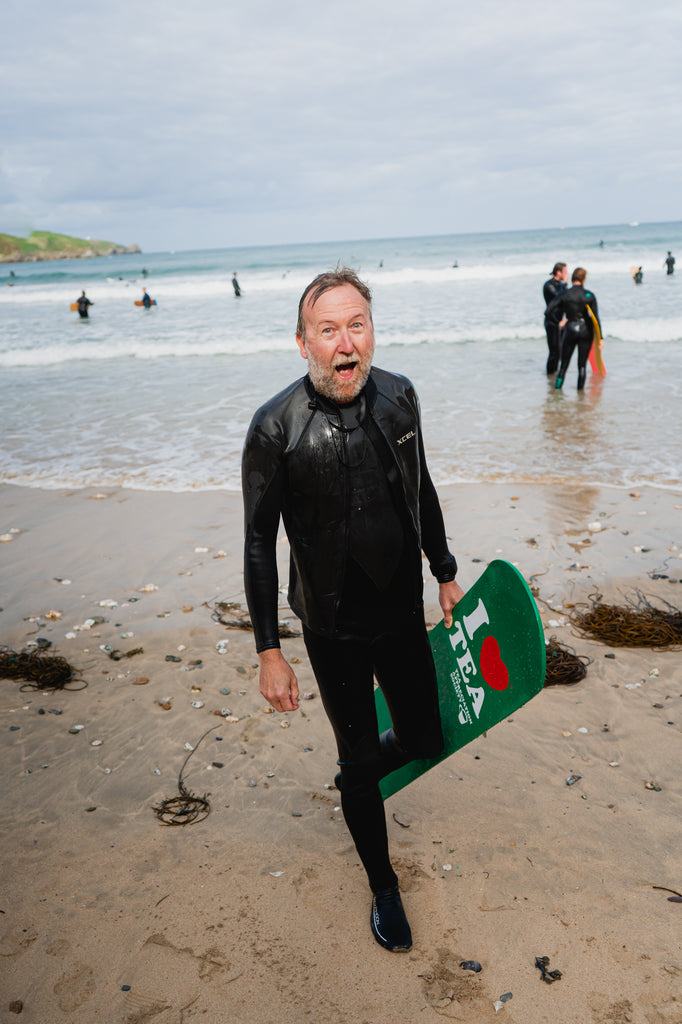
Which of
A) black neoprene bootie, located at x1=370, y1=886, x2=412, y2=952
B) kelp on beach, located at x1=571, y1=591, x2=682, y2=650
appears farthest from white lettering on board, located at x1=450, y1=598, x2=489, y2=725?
kelp on beach, located at x1=571, y1=591, x2=682, y2=650

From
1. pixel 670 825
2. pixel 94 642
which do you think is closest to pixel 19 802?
pixel 94 642

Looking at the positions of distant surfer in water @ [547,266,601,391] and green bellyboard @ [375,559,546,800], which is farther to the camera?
distant surfer in water @ [547,266,601,391]

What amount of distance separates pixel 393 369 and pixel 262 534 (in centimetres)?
1194

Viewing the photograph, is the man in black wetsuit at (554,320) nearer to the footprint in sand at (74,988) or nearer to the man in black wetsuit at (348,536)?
the man in black wetsuit at (348,536)

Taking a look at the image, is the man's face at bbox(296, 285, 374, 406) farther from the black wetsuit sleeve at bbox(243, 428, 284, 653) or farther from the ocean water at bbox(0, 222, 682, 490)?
the ocean water at bbox(0, 222, 682, 490)

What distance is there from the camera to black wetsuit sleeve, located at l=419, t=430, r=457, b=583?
2.42 meters

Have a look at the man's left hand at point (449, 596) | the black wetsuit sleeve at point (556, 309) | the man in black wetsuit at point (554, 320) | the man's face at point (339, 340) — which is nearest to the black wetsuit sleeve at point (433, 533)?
the man's left hand at point (449, 596)

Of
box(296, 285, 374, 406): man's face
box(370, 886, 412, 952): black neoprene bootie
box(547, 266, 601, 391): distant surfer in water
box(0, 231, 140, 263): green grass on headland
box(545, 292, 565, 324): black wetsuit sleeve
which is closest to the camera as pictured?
box(296, 285, 374, 406): man's face

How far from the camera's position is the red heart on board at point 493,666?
7.23ft

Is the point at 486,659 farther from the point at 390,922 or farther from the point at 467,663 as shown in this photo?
the point at 390,922

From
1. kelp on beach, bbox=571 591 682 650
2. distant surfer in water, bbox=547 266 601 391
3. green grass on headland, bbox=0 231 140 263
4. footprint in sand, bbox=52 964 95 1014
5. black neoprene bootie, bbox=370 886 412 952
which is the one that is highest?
green grass on headland, bbox=0 231 140 263

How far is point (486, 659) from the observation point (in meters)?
2.32

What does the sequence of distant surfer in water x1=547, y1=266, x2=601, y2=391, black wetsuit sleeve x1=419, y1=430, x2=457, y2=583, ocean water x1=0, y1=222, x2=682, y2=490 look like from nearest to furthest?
black wetsuit sleeve x1=419, y1=430, x2=457, y2=583 → ocean water x1=0, y1=222, x2=682, y2=490 → distant surfer in water x1=547, y1=266, x2=601, y2=391

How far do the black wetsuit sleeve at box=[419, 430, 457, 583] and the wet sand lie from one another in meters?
1.15
